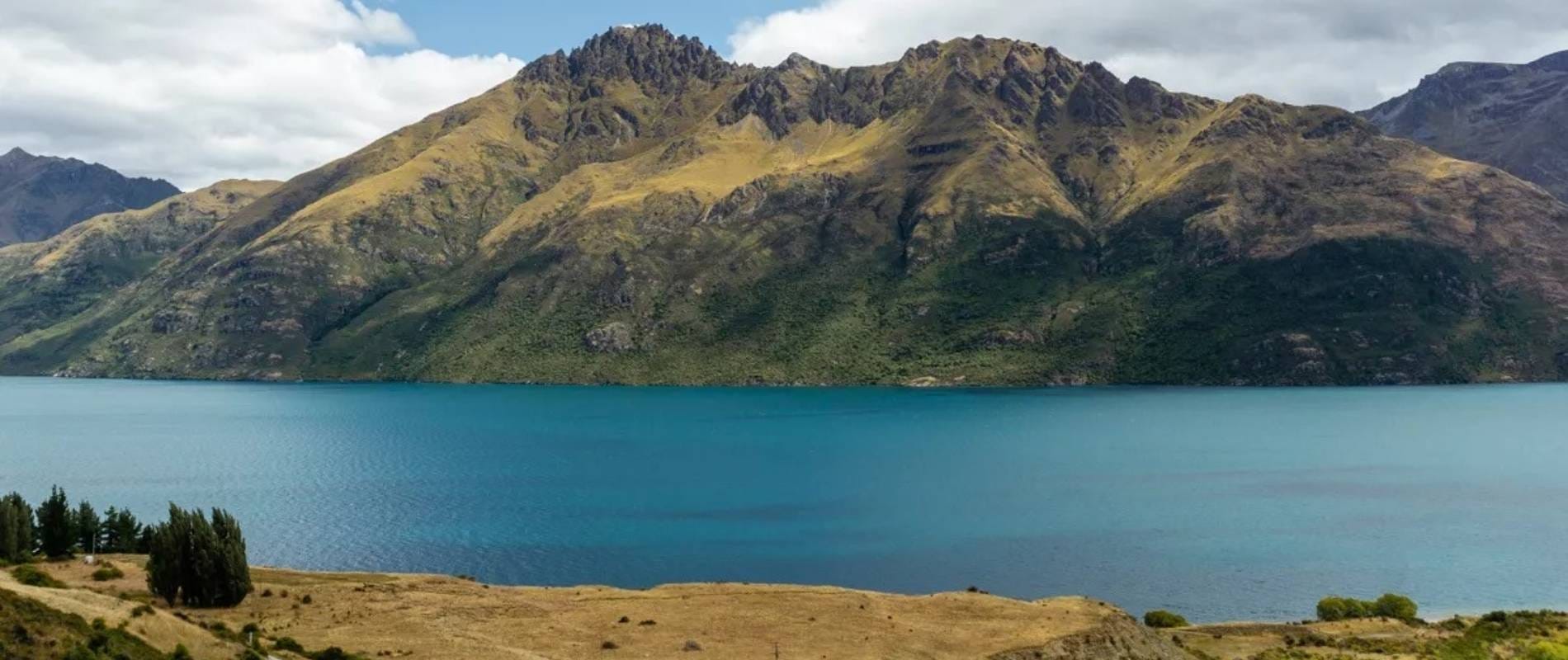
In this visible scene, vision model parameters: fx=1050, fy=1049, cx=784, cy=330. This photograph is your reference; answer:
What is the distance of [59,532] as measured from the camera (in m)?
89.4

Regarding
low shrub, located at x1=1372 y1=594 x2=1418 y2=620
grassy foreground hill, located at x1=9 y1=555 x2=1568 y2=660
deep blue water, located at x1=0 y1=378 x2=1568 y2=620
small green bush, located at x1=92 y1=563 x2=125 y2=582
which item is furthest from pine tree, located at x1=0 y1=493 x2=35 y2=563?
low shrub, located at x1=1372 y1=594 x2=1418 y2=620

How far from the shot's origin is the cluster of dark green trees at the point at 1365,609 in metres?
87.5

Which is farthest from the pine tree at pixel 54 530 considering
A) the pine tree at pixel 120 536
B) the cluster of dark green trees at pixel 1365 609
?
the cluster of dark green trees at pixel 1365 609

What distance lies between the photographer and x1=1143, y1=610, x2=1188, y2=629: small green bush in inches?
3297

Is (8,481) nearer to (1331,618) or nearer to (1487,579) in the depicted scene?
(1331,618)

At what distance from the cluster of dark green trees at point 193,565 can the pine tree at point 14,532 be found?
20.4m

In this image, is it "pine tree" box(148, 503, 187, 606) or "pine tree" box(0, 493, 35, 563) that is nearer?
"pine tree" box(148, 503, 187, 606)

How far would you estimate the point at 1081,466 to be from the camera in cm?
18150

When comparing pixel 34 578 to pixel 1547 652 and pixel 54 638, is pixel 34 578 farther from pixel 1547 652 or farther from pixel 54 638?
pixel 1547 652

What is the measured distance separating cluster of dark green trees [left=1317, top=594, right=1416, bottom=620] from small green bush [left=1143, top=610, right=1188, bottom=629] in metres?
12.9

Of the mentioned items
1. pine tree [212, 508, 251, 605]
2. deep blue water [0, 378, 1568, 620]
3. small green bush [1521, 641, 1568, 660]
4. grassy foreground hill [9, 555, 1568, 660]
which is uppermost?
pine tree [212, 508, 251, 605]

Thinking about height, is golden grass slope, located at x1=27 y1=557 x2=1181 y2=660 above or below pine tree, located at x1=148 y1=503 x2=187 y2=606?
below

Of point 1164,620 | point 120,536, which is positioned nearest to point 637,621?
point 1164,620

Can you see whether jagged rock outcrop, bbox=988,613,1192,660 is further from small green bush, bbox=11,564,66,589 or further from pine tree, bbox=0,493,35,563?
pine tree, bbox=0,493,35,563
